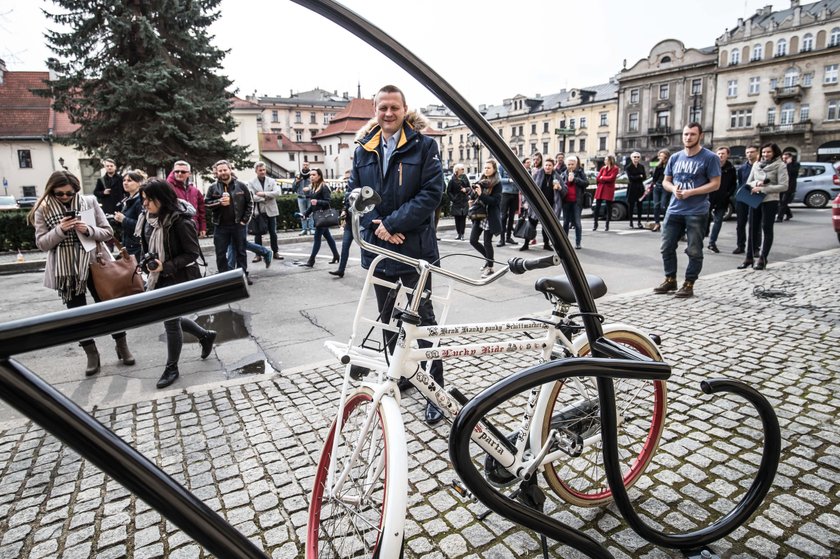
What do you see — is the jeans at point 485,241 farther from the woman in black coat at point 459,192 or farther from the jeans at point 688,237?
the jeans at point 688,237

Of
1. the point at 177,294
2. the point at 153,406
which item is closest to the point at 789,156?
the point at 153,406

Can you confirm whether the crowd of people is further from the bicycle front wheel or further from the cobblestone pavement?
the cobblestone pavement

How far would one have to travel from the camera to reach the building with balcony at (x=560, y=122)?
74.9m

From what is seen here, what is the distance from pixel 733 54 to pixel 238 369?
70.3 meters

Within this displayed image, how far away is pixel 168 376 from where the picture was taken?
4574mm

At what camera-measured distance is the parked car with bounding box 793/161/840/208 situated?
19.7 m

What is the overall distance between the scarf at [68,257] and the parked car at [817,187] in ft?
77.5

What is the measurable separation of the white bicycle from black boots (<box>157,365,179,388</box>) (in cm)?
257

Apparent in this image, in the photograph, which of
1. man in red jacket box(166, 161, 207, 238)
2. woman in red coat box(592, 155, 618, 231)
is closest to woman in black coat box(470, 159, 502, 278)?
man in red jacket box(166, 161, 207, 238)

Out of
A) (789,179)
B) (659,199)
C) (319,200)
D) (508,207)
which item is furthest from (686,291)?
(659,199)

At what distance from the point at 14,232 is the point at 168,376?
38.5 ft

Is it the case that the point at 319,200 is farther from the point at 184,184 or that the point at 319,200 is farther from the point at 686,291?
the point at 686,291

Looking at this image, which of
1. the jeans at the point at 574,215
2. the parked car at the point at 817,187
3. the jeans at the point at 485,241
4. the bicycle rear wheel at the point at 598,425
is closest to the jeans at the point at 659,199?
the jeans at the point at 574,215

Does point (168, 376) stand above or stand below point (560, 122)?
below
